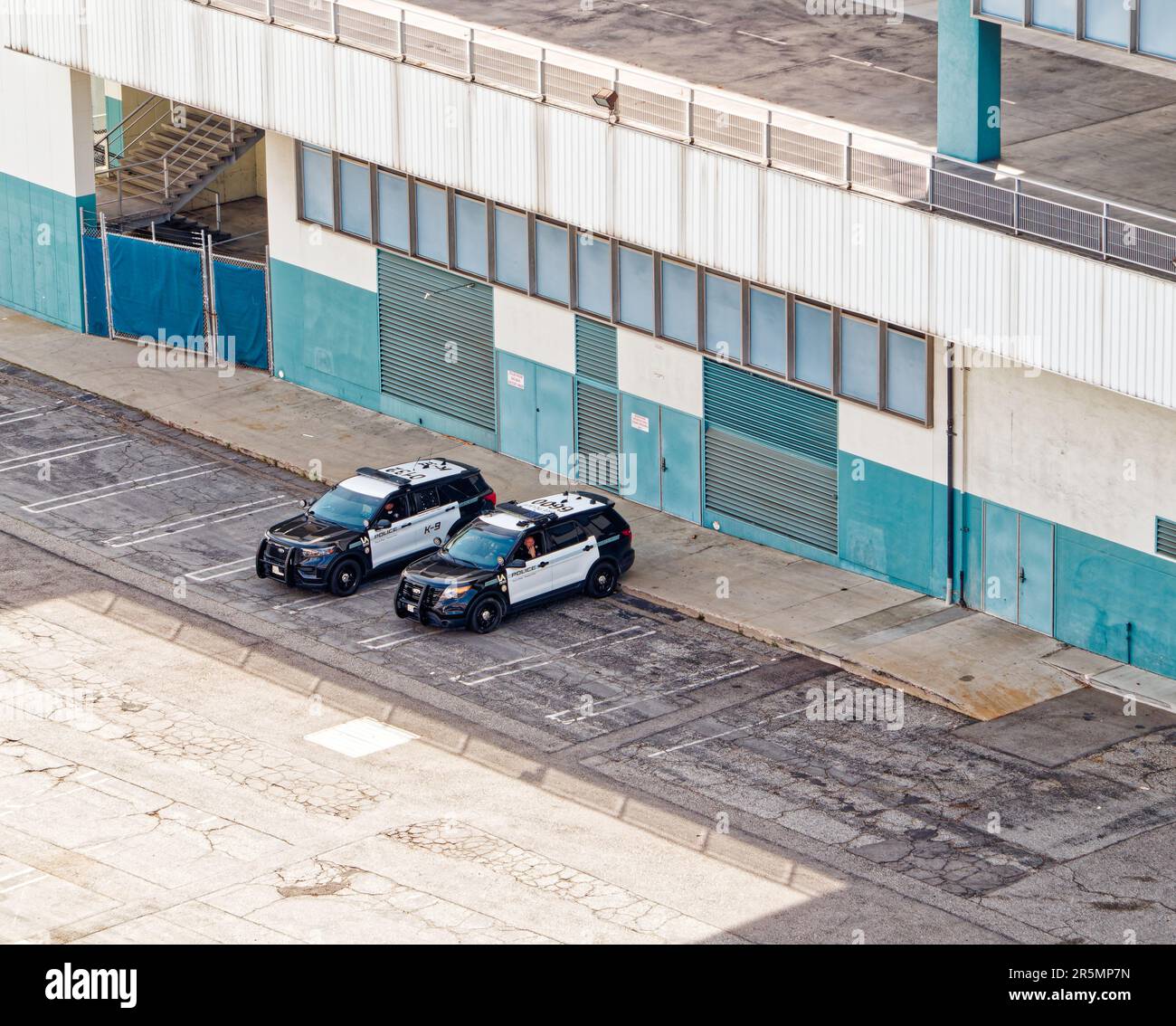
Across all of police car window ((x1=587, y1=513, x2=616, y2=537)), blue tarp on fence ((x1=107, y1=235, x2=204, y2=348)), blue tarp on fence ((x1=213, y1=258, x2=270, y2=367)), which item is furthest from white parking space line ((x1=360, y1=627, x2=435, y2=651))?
blue tarp on fence ((x1=107, y1=235, x2=204, y2=348))

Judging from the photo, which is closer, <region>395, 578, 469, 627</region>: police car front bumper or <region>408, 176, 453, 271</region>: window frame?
<region>395, 578, 469, 627</region>: police car front bumper

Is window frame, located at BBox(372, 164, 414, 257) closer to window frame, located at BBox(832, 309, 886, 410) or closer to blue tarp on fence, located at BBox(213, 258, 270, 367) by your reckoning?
blue tarp on fence, located at BBox(213, 258, 270, 367)

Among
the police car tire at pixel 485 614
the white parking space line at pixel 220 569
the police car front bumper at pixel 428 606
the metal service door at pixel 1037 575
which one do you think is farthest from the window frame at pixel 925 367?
the white parking space line at pixel 220 569

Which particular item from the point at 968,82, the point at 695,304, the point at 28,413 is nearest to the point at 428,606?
the point at 695,304

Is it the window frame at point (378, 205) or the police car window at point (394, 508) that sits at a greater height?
the window frame at point (378, 205)

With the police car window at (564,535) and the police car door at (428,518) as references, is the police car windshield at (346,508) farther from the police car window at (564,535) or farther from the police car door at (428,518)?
the police car window at (564,535)

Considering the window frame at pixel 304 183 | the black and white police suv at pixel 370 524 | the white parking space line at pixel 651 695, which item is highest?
the window frame at pixel 304 183
